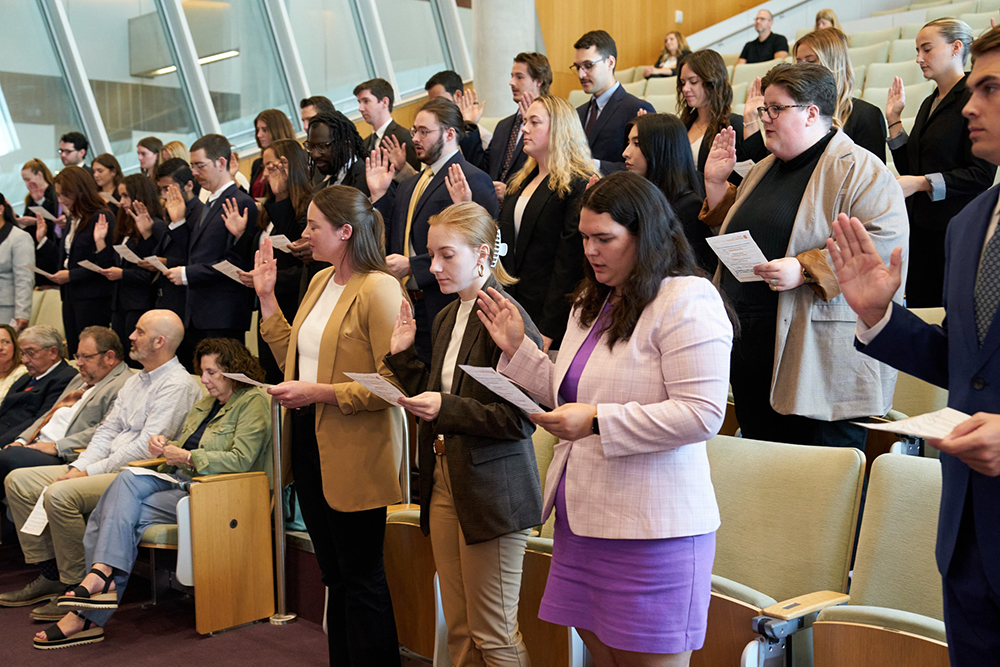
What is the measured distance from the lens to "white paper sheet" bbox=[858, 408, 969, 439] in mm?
1203

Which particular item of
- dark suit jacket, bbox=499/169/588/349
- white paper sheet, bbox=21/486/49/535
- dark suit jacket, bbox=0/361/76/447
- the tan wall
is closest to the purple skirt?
dark suit jacket, bbox=499/169/588/349

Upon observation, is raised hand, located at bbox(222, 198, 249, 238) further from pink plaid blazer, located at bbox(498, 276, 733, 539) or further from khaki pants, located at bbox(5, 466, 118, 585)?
pink plaid blazer, located at bbox(498, 276, 733, 539)

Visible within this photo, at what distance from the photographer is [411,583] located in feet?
9.52

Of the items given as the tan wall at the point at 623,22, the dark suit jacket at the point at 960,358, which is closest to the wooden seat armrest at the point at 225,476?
the dark suit jacket at the point at 960,358

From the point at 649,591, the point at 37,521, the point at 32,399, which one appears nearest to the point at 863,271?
the point at 649,591

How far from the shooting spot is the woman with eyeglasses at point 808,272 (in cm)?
241

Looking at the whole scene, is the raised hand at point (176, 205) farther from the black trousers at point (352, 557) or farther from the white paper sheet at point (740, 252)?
the white paper sheet at point (740, 252)

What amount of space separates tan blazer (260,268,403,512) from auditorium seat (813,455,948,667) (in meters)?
1.27

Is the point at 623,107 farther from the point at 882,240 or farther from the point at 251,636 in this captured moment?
the point at 251,636

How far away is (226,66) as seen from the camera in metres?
8.91

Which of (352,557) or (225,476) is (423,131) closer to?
(225,476)

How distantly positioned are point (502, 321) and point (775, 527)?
0.87m

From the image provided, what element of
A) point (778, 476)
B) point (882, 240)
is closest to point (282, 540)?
point (778, 476)

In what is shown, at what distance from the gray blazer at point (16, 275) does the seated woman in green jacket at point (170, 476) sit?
2658 mm
